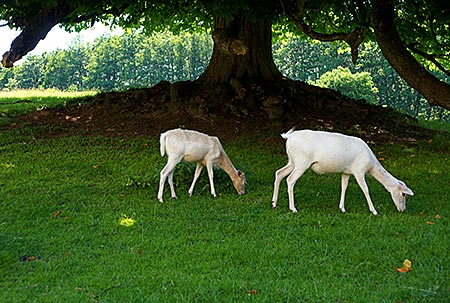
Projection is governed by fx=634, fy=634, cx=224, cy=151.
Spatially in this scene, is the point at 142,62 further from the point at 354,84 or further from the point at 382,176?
the point at 382,176

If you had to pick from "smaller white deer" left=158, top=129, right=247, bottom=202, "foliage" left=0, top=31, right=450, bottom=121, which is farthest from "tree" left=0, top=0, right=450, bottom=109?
"foliage" left=0, top=31, right=450, bottom=121

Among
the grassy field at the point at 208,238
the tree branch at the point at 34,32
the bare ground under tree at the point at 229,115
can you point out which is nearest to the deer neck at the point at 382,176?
the grassy field at the point at 208,238

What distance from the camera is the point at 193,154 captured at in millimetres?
10477

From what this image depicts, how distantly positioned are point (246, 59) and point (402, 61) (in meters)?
5.36

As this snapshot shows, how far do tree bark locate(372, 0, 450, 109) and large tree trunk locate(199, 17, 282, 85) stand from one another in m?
4.56

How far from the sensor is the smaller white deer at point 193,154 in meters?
10.3

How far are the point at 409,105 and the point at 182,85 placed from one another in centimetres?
5408

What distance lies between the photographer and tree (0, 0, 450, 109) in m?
12.9

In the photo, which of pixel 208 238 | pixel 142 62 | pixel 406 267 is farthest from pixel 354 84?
pixel 406 267

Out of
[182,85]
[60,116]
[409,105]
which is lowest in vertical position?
[409,105]

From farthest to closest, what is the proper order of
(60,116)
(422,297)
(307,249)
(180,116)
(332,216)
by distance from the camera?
(60,116), (180,116), (332,216), (307,249), (422,297)

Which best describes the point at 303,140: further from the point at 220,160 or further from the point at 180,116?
the point at 180,116

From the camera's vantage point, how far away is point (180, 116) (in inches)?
623

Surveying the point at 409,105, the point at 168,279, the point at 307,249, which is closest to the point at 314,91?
the point at 307,249
